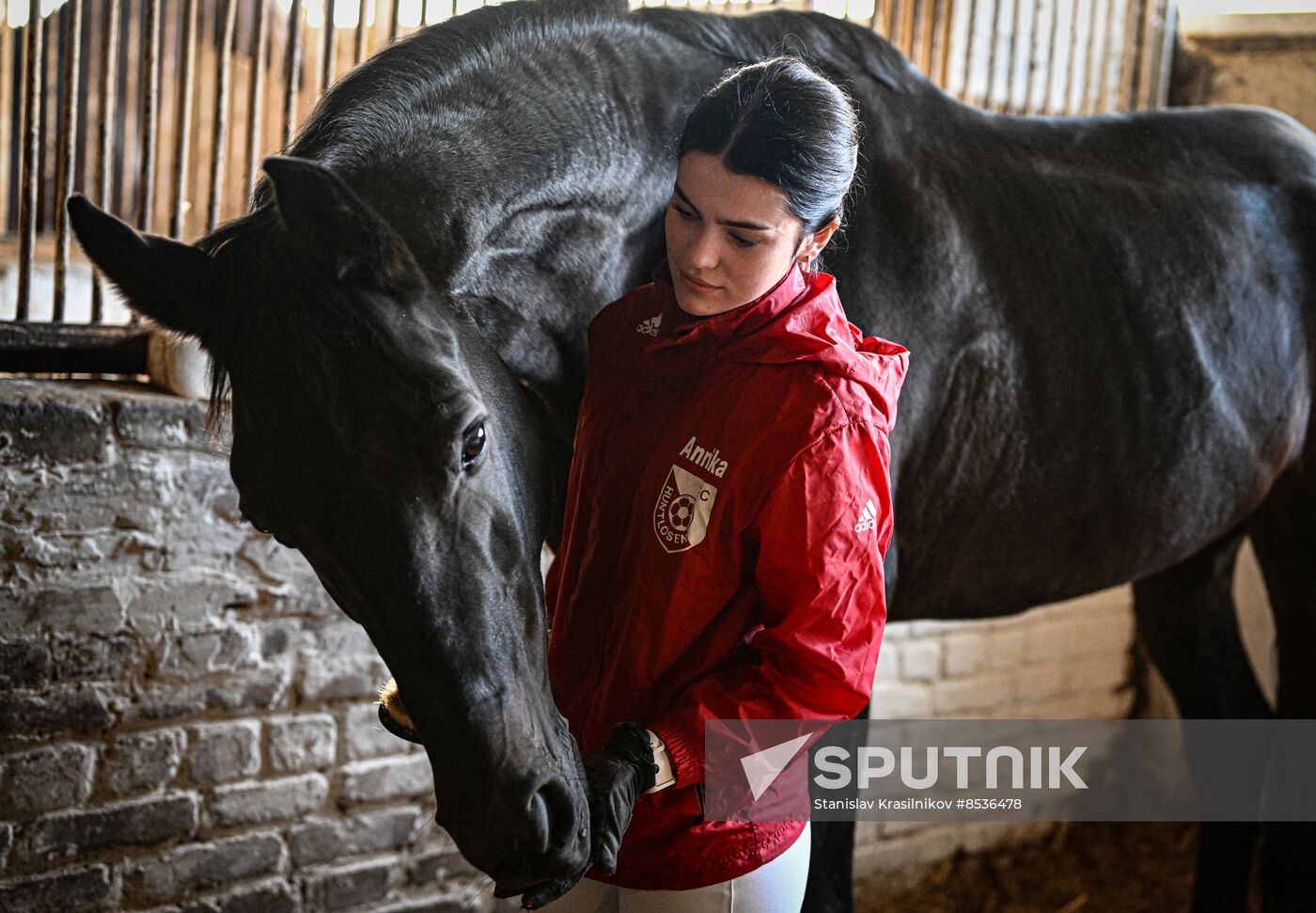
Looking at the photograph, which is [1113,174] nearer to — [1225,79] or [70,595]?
[1225,79]

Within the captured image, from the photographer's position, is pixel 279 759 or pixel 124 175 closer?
pixel 279 759

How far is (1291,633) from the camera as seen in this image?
2242 mm

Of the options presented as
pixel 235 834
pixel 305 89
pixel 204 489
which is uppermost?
pixel 305 89

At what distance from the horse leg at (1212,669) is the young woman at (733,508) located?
1489 millimetres

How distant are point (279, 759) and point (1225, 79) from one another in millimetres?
3198

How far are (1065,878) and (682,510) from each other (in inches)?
101

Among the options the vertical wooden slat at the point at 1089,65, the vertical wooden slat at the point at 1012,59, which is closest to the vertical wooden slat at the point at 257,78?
the vertical wooden slat at the point at 1012,59

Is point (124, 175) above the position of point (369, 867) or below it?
above

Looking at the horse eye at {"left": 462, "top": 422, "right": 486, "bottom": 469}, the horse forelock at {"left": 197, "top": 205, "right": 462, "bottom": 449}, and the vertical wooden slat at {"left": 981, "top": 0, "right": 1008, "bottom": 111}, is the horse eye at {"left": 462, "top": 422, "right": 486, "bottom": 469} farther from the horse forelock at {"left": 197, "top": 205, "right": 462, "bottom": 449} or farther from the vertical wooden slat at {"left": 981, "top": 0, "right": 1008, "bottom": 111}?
the vertical wooden slat at {"left": 981, "top": 0, "right": 1008, "bottom": 111}

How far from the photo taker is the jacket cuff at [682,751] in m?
1.08

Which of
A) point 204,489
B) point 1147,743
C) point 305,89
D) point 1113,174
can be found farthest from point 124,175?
point 1147,743

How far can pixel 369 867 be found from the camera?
2230 mm

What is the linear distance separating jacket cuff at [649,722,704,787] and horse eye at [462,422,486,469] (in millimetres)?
325
